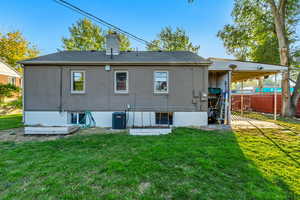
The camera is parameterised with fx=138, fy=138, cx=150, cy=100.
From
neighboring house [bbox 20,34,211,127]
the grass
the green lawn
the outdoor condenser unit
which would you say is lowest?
the green lawn

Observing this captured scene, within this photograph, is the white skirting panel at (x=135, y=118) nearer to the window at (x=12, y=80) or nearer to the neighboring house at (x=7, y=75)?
the neighboring house at (x=7, y=75)

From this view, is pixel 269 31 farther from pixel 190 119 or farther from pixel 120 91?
pixel 120 91

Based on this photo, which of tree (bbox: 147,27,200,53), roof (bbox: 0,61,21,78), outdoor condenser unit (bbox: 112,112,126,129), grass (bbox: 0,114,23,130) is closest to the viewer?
outdoor condenser unit (bbox: 112,112,126,129)

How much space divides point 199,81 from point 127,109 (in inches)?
151

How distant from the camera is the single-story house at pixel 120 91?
6.82 metres

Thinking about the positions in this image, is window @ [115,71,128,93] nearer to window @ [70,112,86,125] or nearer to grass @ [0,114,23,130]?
window @ [70,112,86,125]

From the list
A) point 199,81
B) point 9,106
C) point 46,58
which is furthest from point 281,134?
point 9,106

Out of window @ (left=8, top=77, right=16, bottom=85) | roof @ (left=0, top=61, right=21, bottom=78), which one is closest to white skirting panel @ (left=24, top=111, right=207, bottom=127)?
roof @ (left=0, top=61, right=21, bottom=78)

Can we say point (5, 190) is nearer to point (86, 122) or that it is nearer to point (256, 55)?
point (86, 122)

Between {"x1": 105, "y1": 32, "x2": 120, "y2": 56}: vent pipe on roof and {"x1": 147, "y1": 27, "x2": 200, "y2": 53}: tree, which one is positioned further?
{"x1": 147, "y1": 27, "x2": 200, "y2": 53}: tree

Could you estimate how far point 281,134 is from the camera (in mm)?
5441

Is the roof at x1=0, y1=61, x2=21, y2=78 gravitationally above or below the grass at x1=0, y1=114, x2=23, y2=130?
above

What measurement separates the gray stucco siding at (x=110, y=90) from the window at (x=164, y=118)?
320 mm

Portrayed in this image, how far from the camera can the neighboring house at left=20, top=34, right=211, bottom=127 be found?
6.81m
